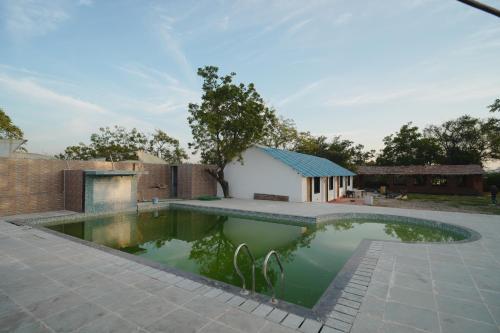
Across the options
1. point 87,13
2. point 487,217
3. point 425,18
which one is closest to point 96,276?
point 87,13

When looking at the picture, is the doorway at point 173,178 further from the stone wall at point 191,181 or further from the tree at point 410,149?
the tree at point 410,149

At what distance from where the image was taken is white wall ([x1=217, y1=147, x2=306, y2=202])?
58.0ft

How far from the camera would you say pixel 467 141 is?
3612 centimetres

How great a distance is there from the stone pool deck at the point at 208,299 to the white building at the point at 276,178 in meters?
11.4

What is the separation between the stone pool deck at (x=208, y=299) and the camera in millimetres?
3275

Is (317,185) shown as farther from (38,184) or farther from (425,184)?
(38,184)

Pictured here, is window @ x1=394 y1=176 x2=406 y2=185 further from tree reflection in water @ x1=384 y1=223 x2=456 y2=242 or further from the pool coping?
tree reflection in water @ x1=384 y1=223 x2=456 y2=242

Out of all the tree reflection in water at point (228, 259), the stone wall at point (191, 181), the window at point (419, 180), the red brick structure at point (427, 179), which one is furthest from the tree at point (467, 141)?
the tree reflection in water at point (228, 259)

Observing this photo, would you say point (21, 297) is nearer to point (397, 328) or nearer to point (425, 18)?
point (397, 328)

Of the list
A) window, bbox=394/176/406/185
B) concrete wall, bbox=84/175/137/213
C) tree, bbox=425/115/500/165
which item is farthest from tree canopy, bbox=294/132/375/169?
concrete wall, bbox=84/175/137/213

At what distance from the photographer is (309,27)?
1136 cm

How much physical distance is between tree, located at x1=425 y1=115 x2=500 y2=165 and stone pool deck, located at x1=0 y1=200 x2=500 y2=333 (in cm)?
3662

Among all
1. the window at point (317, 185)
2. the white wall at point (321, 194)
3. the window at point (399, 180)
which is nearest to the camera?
the white wall at point (321, 194)

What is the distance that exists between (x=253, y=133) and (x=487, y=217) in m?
14.1
